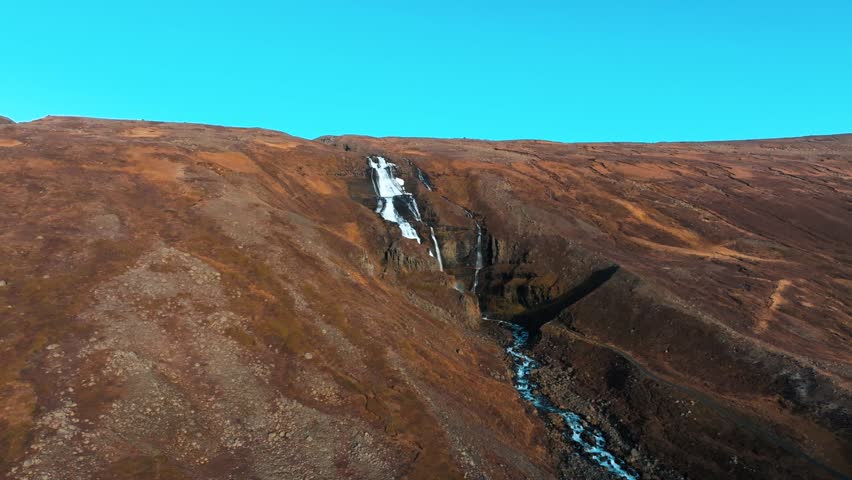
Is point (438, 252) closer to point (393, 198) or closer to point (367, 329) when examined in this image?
point (393, 198)

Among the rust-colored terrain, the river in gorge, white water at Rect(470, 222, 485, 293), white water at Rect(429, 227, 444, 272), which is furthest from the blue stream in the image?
white water at Rect(429, 227, 444, 272)

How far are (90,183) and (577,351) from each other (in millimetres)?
56076

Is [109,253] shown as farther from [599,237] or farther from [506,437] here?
[599,237]

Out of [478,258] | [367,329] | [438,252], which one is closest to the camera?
[367,329]

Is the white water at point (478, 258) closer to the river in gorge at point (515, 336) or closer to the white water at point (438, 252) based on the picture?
the river in gorge at point (515, 336)

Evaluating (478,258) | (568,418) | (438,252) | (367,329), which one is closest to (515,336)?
(478,258)

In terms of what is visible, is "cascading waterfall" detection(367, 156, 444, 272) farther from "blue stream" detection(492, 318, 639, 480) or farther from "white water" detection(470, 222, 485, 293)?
"blue stream" detection(492, 318, 639, 480)

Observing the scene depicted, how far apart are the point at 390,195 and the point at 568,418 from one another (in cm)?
4929

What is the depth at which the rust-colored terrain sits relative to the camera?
2922cm

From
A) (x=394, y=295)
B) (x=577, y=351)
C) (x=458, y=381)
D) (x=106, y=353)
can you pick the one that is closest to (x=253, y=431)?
(x=106, y=353)

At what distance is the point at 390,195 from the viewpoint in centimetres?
8200

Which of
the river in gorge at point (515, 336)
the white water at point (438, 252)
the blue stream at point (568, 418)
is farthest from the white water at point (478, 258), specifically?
the blue stream at point (568, 418)

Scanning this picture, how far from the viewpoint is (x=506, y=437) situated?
36.8 metres

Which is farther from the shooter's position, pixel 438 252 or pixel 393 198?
pixel 393 198
